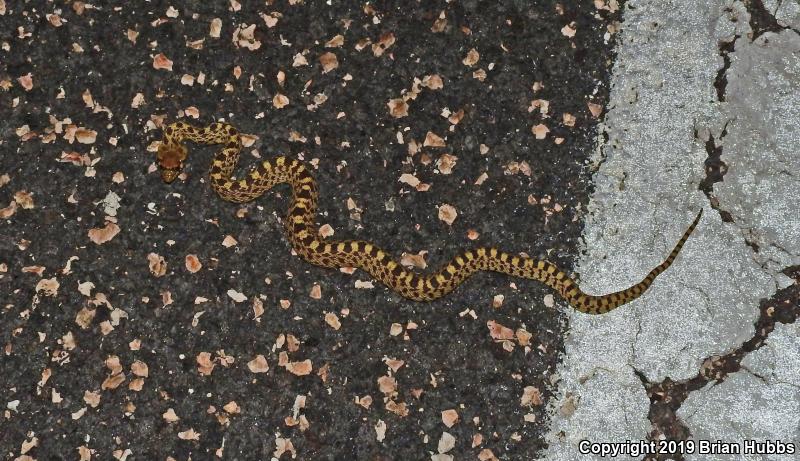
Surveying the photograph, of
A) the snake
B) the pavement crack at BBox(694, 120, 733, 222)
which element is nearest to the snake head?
the snake

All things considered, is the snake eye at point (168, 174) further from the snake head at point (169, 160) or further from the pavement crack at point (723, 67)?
the pavement crack at point (723, 67)

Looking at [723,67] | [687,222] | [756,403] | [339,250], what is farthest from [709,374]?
[339,250]

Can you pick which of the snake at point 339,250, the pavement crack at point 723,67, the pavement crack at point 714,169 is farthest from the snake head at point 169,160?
the pavement crack at point 723,67


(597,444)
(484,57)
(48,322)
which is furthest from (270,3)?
(597,444)

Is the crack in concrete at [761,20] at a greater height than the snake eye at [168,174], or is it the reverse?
the crack in concrete at [761,20]

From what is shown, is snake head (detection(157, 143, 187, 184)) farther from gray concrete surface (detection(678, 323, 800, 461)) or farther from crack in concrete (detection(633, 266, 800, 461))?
gray concrete surface (detection(678, 323, 800, 461))

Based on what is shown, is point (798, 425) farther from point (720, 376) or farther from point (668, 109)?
point (668, 109)

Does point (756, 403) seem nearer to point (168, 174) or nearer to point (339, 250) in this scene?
point (339, 250)
